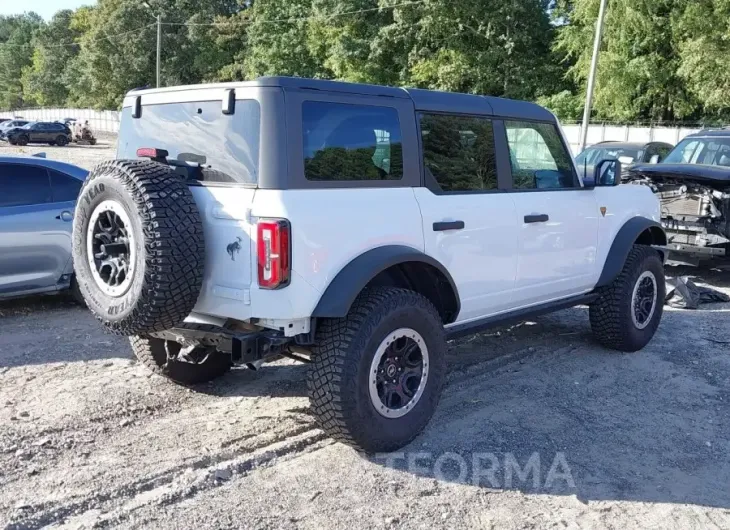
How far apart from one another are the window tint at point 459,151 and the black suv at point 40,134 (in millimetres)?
38675

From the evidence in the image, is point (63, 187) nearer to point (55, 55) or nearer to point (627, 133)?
point (627, 133)

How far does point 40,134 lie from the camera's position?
4016 cm

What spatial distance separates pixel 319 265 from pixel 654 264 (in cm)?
382

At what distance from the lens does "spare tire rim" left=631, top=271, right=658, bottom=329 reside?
20.7 ft

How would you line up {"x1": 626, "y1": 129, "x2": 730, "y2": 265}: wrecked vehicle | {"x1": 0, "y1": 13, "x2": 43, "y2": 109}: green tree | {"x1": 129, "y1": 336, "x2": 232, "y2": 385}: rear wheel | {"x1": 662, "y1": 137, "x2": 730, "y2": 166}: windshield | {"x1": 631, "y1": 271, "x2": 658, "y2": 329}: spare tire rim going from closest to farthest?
{"x1": 129, "y1": 336, "x2": 232, "y2": 385}: rear wheel < {"x1": 631, "y1": 271, "x2": 658, "y2": 329}: spare tire rim < {"x1": 626, "y1": 129, "x2": 730, "y2": 265}: wrecked vehicle < {"x1": 662, "y1": 137, "x2": 730, "y2": 166}: windshield < {"x1": 0, "y1": 13, "x2": 43, "y2": 109}: green tree

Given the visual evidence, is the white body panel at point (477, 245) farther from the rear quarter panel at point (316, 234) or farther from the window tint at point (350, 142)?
the rear quarter panel at point (316, 234)

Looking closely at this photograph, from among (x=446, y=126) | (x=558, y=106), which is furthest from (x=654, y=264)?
(x=558, y=106)

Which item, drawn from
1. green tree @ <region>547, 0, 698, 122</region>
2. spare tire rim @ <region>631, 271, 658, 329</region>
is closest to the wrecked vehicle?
spare tire rim @ <region>631, 271, 658, 329</region>

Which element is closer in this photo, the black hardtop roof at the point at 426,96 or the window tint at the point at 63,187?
the black hardtop roof at the point at 426,96

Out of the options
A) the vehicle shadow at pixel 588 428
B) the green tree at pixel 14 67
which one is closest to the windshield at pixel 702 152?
the vehicle shadow at pixel 588 428

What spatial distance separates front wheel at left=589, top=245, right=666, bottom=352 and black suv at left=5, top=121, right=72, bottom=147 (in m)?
38.5

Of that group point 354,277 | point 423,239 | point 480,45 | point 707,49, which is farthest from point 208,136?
point 480,45

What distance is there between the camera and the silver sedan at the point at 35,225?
6.73 metres

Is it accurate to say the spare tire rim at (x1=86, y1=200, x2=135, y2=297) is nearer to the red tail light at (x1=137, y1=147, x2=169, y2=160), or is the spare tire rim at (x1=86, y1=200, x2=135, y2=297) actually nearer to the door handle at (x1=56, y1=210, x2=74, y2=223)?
the red tail light at (x1=137, y1=147, x2=169, y2=160)
